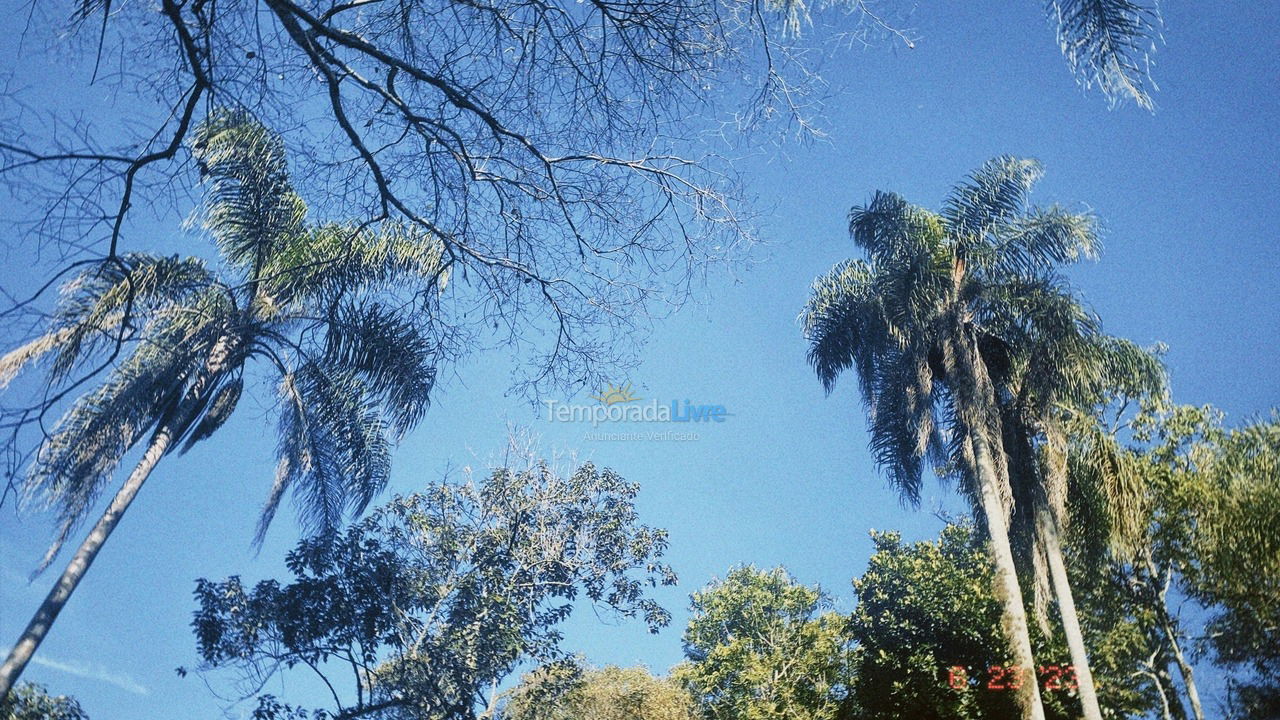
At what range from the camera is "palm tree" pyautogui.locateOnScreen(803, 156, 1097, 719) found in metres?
11.6

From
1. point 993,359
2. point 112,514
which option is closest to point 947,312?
point 993,359

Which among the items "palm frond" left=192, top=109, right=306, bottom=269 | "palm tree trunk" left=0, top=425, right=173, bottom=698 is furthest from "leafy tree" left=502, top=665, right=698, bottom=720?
"palm frond" left=192, top=109, right=306, bottom=269

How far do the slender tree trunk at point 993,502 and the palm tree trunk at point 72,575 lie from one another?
9.10 meters

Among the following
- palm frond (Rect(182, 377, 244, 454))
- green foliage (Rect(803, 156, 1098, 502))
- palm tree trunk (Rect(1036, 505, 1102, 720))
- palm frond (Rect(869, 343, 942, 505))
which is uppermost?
green foliage (Rect(803, 156, 1098, 502))

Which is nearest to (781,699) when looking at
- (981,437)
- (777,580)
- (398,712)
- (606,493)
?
(777,580)

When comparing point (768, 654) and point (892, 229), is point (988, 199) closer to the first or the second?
point (892, 229)

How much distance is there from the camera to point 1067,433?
1165cm

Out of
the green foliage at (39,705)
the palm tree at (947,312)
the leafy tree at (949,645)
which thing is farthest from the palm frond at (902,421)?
the green foliage at (39,705)

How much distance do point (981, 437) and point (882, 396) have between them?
2.15 m

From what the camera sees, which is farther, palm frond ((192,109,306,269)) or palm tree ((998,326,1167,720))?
palm tree ((998,326,1167,720))

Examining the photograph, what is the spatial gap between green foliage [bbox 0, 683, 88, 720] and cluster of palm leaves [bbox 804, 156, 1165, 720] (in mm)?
10306

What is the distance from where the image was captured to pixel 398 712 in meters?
9.71

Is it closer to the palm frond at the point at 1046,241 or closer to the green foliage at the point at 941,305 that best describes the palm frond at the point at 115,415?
the green foliage at the point at 941,305

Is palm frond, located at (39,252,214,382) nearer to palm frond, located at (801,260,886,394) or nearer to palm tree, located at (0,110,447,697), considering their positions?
palm tree, located at (0,110,447,697)
